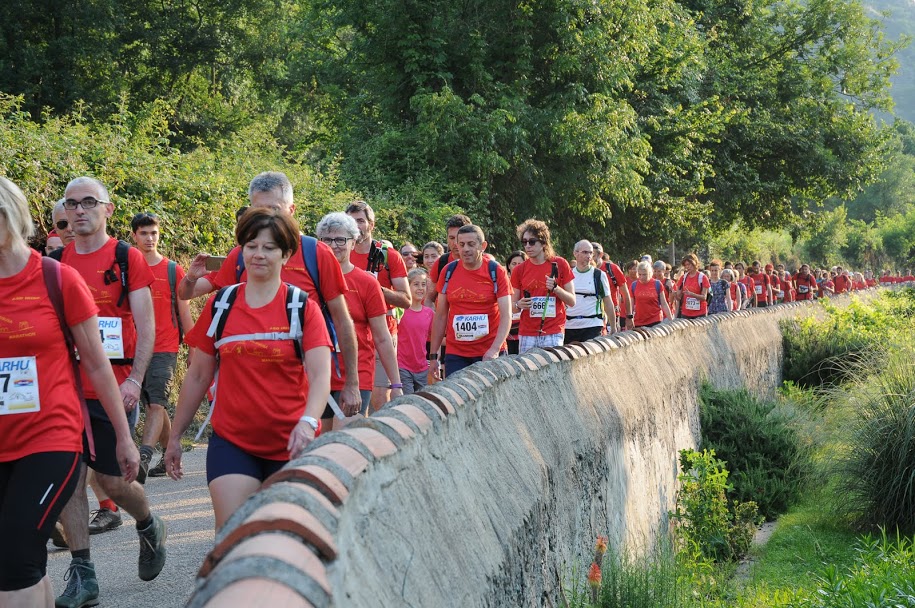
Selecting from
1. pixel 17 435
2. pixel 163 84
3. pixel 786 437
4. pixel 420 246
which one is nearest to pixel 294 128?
pixel 163 84

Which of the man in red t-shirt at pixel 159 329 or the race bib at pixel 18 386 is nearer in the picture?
the race bib at pixel 18 386

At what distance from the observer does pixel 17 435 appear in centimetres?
421

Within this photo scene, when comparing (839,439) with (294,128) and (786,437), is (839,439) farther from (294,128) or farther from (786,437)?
(294,128)

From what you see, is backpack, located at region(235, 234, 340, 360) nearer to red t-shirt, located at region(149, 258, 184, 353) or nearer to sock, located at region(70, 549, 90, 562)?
sock, located at region(70, 549, 90, 562)

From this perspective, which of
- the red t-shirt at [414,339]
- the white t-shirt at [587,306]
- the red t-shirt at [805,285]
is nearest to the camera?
the red t-shirt at [414,339]

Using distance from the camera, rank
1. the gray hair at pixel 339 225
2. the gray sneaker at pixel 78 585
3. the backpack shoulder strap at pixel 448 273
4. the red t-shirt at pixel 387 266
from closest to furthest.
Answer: the gray sneaker at pixel 78 585
the gray hair at pixel 339 225
the red t-shirt at pixel 387 266
the backpack shoulder strap at pixel 448 273

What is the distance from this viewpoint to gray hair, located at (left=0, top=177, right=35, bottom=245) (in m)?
4.23

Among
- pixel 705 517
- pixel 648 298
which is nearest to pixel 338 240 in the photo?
pixel 705 517

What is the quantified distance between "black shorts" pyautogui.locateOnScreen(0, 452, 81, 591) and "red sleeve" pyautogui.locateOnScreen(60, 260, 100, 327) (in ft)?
1.71

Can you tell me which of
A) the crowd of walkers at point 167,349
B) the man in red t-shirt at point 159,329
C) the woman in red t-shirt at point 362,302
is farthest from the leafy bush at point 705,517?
the man in red t-shirt at point 159,329

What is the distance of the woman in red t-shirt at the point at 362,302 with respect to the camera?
701 cm

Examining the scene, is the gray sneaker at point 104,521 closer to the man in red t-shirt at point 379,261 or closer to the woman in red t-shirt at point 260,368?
the man in red t-shirt at point 379,261

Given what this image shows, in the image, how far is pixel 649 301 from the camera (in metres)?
17.7

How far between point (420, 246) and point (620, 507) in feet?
44.6
